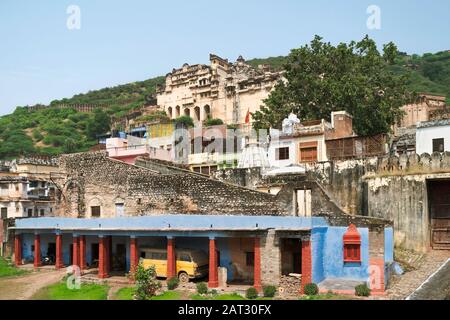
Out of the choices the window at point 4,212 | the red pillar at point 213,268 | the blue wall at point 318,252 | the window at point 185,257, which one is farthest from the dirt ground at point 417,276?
the window at point 4,212

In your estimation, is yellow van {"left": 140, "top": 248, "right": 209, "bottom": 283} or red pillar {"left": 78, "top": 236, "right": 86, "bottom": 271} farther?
red pillar {"left": 78, "top": 236, "right": 86, "bottom": 271}

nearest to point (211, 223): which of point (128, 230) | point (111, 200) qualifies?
point (128, 230)

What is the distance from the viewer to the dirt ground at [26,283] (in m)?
25.4

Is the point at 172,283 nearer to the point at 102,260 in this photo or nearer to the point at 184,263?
the point at 184,263

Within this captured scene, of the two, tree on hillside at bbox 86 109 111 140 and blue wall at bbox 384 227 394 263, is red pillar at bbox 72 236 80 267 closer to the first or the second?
blue wall at bbox 384 227 394 263

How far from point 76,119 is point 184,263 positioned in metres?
93.3

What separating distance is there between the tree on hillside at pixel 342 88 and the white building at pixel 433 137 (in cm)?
940

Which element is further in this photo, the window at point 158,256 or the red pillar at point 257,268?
the window at point 158,256

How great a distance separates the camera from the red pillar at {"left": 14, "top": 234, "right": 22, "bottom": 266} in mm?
33412

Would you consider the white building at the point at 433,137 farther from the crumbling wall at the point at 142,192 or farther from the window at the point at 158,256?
the window at the point at 158,256

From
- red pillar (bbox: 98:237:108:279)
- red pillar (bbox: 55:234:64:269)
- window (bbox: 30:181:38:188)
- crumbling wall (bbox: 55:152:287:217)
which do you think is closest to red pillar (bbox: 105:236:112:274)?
red pillar (bbox: 98:237:108:279)

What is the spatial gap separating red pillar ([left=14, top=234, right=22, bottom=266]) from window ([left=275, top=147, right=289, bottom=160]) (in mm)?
17638
